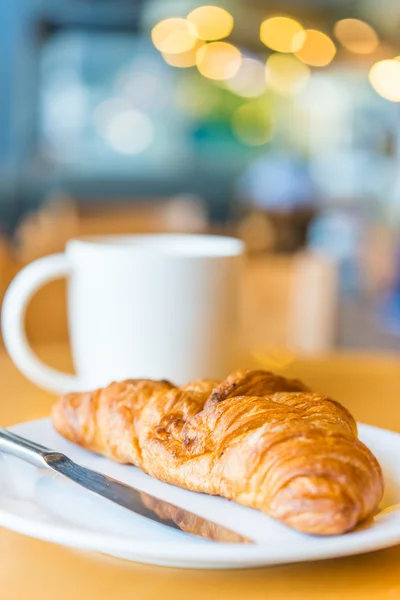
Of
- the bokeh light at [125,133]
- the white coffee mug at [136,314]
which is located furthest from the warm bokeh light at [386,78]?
the white coffee mug at [136,314]

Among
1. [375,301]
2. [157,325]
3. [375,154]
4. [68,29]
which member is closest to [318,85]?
[375,154]

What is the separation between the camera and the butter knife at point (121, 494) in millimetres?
368

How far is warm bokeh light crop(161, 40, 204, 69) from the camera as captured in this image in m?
5.68

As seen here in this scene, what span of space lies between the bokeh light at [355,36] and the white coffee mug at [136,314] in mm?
4356

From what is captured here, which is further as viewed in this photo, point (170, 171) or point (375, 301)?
point (170, 171)

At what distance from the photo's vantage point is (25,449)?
0.45 metres

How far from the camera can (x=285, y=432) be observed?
390 millimetres

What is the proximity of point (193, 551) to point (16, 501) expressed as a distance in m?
0.11

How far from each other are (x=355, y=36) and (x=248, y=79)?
1.70m

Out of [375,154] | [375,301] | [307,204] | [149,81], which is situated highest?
[149,81]

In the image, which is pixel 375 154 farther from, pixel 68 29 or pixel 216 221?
pixel 68 29

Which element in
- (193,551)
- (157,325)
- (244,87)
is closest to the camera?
(193,551)

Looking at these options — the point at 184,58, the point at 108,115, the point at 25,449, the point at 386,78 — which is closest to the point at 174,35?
the point at 184,58

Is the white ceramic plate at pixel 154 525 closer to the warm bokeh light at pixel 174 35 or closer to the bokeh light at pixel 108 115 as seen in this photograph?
the warm bokeh light at pixel 174 35
